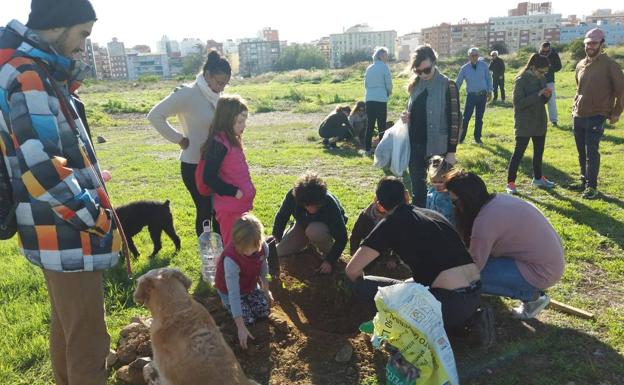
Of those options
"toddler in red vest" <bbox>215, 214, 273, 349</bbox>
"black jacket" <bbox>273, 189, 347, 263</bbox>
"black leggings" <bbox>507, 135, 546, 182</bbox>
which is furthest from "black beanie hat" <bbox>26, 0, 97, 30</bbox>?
"black leggings" <bbox>507, 135, 546, 182</bbox>

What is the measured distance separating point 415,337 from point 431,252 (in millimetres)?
717

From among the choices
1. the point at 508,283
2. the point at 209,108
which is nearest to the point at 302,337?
the point at 508,283

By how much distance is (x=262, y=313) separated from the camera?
387cm

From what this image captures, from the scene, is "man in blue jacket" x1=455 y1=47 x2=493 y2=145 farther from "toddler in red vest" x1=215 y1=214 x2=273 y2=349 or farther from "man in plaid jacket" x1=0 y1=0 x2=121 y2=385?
"man in plaid jacket" x1=0 y1=0 x2=121 y2=385

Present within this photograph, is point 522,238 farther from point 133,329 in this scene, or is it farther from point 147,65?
point 147,65

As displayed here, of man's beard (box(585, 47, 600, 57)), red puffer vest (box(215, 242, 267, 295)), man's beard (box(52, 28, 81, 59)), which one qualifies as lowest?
red puffer vest (box(215, 242, 267, 295))

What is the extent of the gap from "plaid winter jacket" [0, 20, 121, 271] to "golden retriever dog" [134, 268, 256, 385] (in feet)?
1.47

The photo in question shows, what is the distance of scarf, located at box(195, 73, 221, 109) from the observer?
443 centimetres

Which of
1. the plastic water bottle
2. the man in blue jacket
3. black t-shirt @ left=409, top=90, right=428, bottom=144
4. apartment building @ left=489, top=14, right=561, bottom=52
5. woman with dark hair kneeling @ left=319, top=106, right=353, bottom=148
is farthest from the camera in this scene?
apartment building @ left=489, top=14, right=561, bottom=52

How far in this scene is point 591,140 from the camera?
6660mm

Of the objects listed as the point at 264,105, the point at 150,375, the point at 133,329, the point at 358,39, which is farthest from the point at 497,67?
the point at 358,39

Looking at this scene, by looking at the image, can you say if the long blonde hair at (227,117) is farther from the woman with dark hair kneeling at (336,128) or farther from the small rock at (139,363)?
the woman with dark hair kneeling at (336,128)

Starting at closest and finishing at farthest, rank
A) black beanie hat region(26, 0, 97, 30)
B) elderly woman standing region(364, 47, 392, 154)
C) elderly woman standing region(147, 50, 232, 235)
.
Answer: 1. black beanie hat region(26, 0, 97, 30)
2. elderly woman standing region(147, 50, 232, 235)
3. elderly woman standing region(364, 47, 392, 154)

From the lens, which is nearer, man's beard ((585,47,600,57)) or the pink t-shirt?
the pink t-shirt
